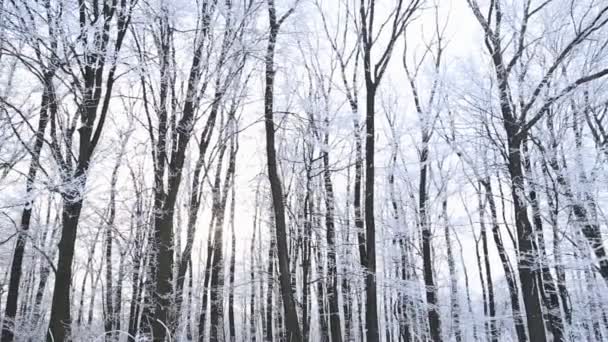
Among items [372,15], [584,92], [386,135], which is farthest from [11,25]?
[386,135]

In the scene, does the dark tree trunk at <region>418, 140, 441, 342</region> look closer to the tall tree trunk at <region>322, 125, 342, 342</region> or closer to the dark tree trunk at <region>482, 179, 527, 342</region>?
the dark tree trunk at <region>482, 179, 527, 342</region>

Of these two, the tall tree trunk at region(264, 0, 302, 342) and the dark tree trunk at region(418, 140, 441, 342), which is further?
the dark tree trunk at region(418, 140, 441, 342)

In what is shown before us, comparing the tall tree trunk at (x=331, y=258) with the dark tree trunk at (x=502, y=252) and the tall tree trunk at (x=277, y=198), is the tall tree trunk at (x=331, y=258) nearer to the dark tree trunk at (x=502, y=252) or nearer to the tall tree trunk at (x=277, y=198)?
the tall tree trunk at (x=277, y=198)

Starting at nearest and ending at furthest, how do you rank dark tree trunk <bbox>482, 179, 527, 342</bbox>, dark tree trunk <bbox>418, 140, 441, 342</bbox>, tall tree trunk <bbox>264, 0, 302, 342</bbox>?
1. tall tree trunk <bbox>264, 0, 302, 342</bbox>
2. dark tree trunk <bbox>418, 140, 441, 342</bbox>
3. dark tree trunk <bbox>482, 179, 527, 342</bbox>

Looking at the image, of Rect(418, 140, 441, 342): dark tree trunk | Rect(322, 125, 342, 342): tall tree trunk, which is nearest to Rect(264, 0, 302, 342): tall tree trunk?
Rect(322, 125, 342, 342): tall tree trunk

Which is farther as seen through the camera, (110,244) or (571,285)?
(110,244)

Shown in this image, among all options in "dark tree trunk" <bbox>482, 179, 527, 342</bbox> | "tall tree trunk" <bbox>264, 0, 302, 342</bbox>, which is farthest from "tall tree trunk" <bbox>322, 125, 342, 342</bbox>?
"dark tree trunk" <bbox>482, 179, 527, 342</bbox>

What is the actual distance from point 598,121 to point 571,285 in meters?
7.14

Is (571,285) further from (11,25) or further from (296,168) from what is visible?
(11,25)

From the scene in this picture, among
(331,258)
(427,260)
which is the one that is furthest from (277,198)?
(427,260)

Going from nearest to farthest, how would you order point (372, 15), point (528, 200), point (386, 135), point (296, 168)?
point (372, 15)
point (528, 200)
point (296, 168)
point (386, 135)

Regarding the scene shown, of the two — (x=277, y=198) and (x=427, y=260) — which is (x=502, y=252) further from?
(x=277, y=198)

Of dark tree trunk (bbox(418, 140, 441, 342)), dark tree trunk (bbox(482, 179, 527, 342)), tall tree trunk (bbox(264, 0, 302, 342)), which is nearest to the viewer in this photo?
tall tree trunk (bbox(264, 0, 302, 342))

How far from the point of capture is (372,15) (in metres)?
9.78
